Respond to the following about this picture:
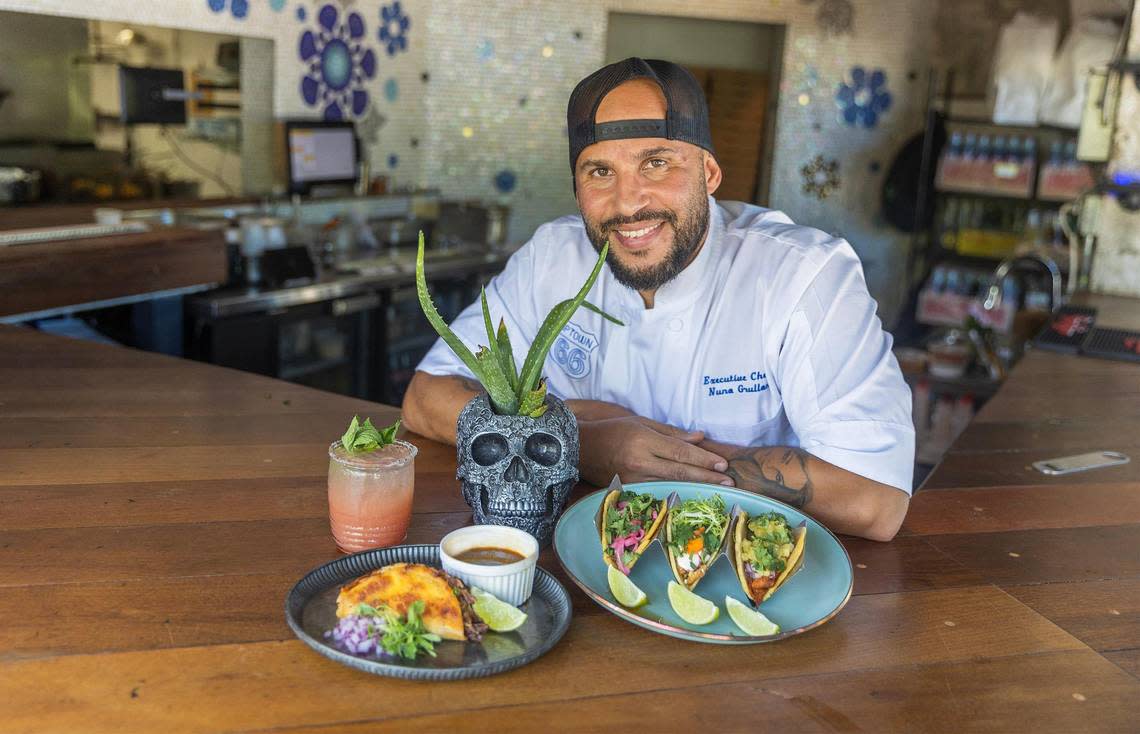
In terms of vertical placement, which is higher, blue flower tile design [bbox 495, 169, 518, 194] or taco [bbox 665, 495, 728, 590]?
blue flower tile design [bbox 495, 169, 518, 194]

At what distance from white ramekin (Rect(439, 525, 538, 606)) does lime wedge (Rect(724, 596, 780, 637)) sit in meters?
0.27

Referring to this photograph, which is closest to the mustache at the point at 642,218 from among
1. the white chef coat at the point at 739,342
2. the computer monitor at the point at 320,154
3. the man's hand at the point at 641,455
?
the white chef coat at the point at 739,342

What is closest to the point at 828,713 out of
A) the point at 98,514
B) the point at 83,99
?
the point at 98,514

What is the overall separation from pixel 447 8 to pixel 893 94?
10.8 ft

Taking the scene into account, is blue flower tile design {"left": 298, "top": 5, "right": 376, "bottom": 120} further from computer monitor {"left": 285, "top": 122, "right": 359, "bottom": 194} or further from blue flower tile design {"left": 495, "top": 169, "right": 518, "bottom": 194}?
blue flower tile design {"left": 495, "top": 169, "right": 518, "bottom": 194}

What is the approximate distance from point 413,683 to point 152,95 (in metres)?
4.30

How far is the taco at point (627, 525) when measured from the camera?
60.2 inches

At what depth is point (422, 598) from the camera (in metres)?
1.30

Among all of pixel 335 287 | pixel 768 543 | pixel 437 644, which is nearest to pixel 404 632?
pixel 437 644

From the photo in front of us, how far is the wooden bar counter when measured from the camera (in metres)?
1.21

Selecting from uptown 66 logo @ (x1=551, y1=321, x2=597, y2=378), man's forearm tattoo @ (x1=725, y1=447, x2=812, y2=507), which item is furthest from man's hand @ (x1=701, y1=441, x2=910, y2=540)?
uptown 66 logo @ (x1=551, y1=321, x2=597, y2=378)

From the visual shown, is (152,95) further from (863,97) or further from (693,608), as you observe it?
(863,97)

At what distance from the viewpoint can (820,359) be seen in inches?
79.3

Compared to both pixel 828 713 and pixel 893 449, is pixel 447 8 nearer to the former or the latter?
pixel 893 449
